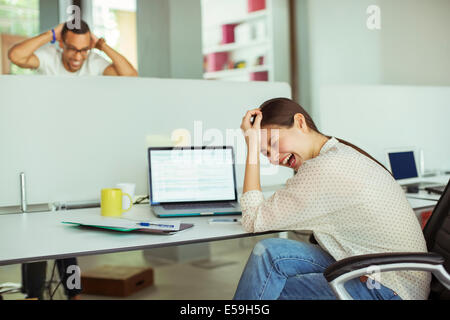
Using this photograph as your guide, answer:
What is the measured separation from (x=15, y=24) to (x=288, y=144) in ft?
13.8

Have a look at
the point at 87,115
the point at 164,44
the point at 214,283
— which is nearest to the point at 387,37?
the point at 164,44

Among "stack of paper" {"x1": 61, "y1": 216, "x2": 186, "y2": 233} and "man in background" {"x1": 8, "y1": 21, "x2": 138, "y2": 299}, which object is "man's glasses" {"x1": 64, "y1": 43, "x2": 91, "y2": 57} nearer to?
"man in background" {"x1": 8, "y1": 21, "x2": 138, "y2": 299}

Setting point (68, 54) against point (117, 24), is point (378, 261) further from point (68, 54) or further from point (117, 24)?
point (117, 24)

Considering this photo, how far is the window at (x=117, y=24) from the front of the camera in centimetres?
504

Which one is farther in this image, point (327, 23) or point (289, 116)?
point (327, 23)

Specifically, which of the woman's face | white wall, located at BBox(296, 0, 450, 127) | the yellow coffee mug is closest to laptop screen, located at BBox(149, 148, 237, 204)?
the yellow coffee mug

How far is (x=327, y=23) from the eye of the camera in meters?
4.08

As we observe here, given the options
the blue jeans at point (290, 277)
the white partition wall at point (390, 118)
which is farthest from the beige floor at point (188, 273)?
the blue jeans at point (290, 277)

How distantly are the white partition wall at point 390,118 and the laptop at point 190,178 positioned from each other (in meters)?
0.81

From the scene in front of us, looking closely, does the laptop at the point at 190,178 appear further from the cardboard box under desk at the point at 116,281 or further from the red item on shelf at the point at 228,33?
the red item on shelf at the point at 228,33

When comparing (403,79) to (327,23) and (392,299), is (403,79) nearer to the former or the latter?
(327,23)

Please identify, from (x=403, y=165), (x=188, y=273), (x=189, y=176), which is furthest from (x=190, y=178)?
(x=188, y=273)

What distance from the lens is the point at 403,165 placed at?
101 inches

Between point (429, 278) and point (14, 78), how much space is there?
5.44 ft
